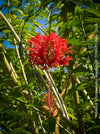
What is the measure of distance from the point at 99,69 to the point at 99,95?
19 centimetres

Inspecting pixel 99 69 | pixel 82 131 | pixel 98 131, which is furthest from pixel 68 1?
pixel 82 131

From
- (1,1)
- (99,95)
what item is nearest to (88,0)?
(99,95)

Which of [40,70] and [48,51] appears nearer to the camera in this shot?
[48,51]

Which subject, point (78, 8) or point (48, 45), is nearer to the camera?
point (48, 45)

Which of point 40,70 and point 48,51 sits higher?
point 48,51

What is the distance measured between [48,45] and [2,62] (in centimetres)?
66

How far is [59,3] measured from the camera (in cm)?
116

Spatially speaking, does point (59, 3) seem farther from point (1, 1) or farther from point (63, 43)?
point (1, 1)

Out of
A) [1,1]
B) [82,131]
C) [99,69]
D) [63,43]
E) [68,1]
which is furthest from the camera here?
[1,1]

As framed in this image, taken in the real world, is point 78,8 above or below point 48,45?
above

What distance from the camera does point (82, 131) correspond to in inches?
57.7

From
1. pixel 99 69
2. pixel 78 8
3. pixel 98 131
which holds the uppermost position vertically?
pixel 78 8

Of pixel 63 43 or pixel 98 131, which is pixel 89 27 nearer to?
pixel 63 43

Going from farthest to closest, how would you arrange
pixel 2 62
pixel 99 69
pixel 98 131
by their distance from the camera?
1. pixel 2 62
2. pixel 99 69
3. pixel 98 131
